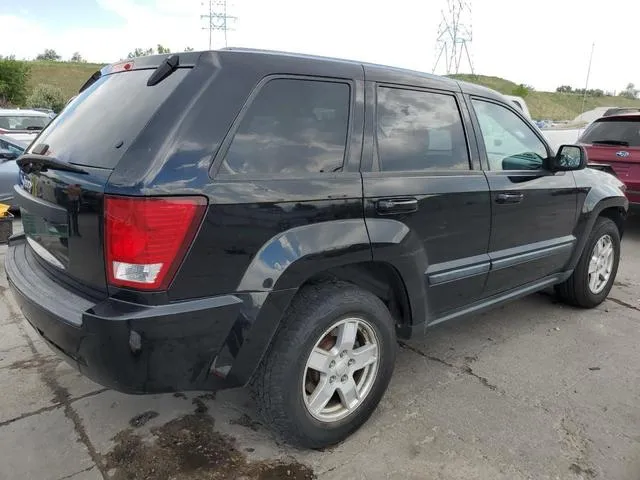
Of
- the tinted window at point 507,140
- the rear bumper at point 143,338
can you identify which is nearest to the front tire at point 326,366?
the rear bumper at point 143,338

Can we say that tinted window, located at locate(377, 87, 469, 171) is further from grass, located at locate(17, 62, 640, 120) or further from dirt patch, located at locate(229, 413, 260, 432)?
grass, located at locate(17, 62, 640, 120)

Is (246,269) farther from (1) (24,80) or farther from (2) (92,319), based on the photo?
(1) (24,80)

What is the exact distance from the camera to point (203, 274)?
2.03 m

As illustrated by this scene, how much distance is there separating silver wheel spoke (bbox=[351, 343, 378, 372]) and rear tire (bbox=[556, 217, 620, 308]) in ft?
8.14

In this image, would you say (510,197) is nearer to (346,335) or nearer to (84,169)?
(346,335)

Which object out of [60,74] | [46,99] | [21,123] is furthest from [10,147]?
[60,74]

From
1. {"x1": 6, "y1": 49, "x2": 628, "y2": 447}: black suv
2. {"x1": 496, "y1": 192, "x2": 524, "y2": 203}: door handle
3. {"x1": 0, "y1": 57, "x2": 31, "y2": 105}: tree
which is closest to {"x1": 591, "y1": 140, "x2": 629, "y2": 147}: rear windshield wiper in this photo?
{"x1": 496, "y1": 192, "x2": 524, "y2": 203}: door handle

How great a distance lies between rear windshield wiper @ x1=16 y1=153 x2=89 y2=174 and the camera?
7.13 feet

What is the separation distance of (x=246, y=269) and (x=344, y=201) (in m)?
0.58

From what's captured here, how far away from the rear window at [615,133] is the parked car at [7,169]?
8556mm

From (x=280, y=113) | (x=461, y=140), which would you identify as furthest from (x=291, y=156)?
(x=461, y=140)

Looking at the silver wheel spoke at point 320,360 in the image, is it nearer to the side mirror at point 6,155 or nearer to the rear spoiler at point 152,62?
the rear spoiler at point 152,62

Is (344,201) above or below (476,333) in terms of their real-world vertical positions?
above

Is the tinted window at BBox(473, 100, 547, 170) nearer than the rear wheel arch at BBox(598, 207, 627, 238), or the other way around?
the tinted window at BBox(473, 100, 547, 170)
